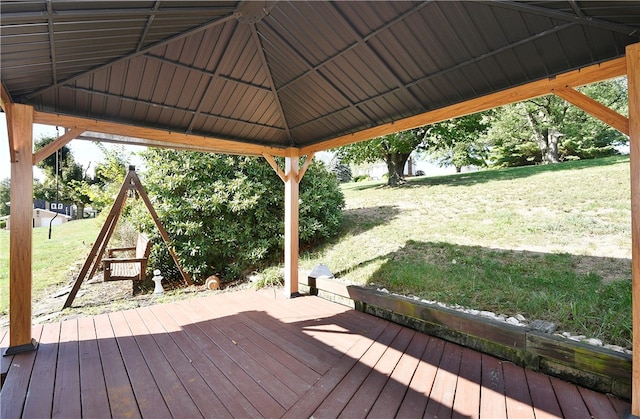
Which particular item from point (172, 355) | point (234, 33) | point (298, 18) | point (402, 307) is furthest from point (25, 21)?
point (402, 307)

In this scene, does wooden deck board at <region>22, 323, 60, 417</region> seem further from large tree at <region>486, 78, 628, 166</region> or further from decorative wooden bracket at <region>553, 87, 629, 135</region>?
large tree at <region>486, 78, 628, 166</region>

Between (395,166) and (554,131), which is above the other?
(554,131)

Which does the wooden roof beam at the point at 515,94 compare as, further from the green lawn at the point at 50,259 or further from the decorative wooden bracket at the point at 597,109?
the green lawn at the point at 50,259

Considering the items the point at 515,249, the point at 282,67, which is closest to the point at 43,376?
the point at 282,67

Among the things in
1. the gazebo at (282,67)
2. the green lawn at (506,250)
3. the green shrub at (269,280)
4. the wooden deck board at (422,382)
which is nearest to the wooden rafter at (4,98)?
the gazebo at (282,67)

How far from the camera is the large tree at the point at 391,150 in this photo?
9.79m

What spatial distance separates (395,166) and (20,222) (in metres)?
9.71

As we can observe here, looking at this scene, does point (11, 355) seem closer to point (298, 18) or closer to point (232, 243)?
point (232, 243)

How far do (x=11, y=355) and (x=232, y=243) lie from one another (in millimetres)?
3413

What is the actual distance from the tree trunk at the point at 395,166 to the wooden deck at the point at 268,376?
7.53 metres

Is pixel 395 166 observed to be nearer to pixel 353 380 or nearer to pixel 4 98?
pixel 353 380

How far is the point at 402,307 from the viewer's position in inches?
141

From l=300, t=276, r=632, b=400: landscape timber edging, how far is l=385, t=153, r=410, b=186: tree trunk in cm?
714

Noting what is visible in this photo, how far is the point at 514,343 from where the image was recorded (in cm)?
273
